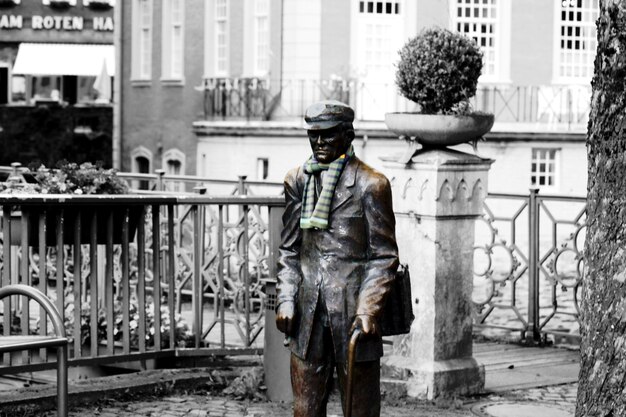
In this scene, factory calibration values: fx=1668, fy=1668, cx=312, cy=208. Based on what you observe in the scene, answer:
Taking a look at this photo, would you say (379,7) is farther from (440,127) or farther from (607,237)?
(607,237)

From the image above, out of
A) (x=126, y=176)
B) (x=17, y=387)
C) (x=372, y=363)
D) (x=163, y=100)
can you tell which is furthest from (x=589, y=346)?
(x=163, y=100)

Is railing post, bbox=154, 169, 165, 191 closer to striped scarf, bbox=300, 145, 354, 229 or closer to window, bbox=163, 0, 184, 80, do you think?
striped scarf, bbox=300, 145, 354, 229

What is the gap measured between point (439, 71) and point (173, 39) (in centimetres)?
2959

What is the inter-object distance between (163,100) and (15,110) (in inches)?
786

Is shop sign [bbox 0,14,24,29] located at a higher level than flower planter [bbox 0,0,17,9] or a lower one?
lower

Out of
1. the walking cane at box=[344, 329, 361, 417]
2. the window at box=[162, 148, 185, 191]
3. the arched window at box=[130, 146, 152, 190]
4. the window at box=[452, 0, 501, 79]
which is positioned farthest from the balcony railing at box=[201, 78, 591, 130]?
the walking cane at box=[344, 329, 361, 417]

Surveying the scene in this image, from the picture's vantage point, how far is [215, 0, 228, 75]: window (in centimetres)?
3875

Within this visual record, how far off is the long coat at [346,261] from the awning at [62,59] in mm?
48506

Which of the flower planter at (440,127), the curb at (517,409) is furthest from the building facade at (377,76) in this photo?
the curb at (517,409)

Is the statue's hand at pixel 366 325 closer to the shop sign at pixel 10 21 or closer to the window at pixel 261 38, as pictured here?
the window at pixel 261 38

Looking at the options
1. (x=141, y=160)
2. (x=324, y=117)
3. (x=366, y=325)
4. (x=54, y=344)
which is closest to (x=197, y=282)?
(x=54, y=344)

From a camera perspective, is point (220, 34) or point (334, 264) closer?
point (334, 264)

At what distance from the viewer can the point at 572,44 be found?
36594 mm

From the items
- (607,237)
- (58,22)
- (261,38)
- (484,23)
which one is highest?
(58,22)
